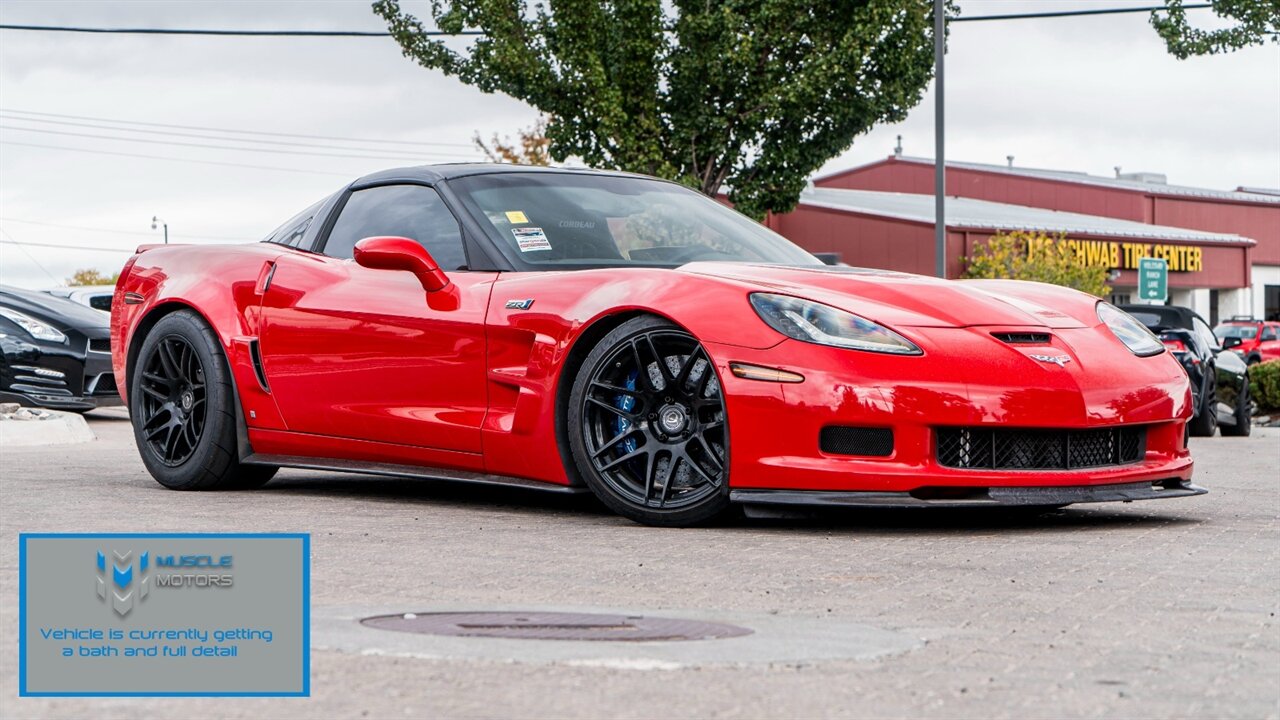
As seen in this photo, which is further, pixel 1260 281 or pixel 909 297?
pixel 1260 281

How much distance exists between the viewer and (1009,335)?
5.57 meters

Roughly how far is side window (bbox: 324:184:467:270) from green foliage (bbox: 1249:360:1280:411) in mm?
16182

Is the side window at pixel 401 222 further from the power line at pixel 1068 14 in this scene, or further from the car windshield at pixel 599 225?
the power line at pixel 1068 14

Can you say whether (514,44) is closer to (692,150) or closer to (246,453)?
(692,150)

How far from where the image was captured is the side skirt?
6.00m

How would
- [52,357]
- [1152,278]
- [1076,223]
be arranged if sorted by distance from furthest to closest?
[1076,223] → [1152,278] → [52,357]

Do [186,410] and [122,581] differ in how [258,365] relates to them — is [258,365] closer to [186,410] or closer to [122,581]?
[186,410]

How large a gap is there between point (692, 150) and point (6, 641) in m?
28.5

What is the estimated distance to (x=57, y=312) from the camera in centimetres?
1396

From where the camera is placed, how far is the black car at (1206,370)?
1504 cm

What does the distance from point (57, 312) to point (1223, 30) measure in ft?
69.6

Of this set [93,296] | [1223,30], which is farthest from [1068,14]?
[93,296]

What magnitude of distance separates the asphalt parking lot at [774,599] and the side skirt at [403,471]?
0.13 m

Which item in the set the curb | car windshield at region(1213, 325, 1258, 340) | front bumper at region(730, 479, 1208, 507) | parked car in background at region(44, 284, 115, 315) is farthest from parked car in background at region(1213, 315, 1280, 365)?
front bumper at region(730, 479, 1208, 507)
